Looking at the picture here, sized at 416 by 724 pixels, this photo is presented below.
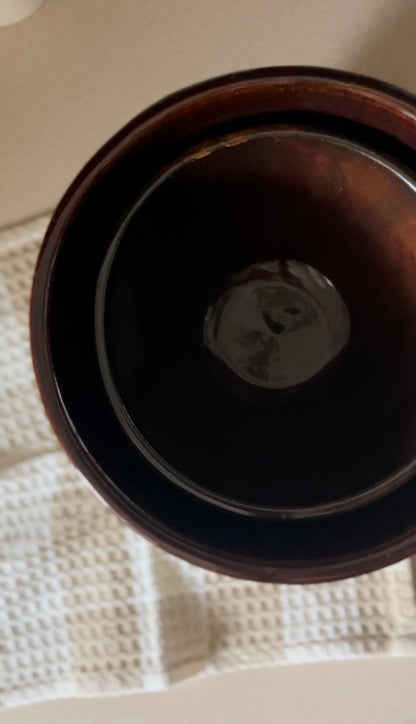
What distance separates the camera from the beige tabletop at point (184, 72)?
0.57 metres

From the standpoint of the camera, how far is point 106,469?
0.47 metres

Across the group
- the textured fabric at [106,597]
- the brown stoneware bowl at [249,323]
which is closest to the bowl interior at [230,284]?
the brown stoneware bowl at [249,323]

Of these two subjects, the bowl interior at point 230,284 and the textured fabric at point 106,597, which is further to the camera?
A: the textured fabric at point 106,597

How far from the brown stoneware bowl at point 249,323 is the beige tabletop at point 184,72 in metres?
0.13

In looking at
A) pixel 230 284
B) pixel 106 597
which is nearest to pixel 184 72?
pixel 230 284

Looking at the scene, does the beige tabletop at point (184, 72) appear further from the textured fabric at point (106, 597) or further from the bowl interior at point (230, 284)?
the bowl interior at point (230, 284)

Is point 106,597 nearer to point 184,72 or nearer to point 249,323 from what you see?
point 249,323

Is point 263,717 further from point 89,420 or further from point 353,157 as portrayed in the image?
point 353,157

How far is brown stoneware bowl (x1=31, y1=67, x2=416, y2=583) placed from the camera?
45cm

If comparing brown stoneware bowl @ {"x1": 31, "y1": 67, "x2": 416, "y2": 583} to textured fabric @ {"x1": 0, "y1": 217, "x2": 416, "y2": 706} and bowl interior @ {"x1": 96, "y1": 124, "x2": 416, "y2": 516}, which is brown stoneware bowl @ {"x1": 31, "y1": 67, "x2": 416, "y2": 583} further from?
textured fabric @ {"x1": 0, "y1": 217, "x2": 416, "y2": 706}

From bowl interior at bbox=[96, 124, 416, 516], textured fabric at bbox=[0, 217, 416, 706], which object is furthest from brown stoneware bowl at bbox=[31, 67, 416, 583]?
textured fabric at bbox=[0, 217, 416, 706]

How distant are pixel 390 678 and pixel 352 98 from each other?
441 mm

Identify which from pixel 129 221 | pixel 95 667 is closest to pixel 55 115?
pixel 129 221

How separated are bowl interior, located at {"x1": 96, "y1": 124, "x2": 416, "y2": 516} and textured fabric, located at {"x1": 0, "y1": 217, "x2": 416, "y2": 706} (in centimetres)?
11
